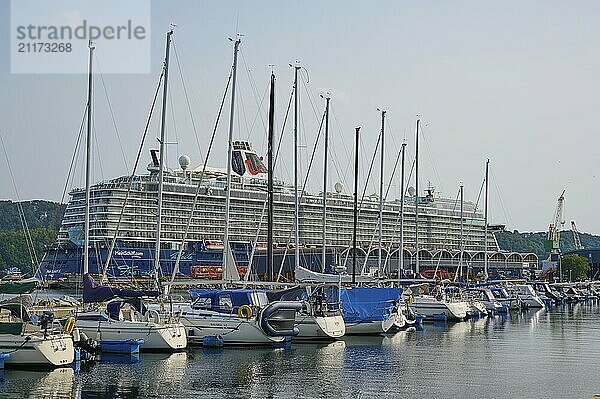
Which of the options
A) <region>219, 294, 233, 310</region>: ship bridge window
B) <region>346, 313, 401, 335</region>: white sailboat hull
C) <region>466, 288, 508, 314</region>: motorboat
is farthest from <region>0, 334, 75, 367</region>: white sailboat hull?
<region>466, 288, 508, 314</region>: motorboat

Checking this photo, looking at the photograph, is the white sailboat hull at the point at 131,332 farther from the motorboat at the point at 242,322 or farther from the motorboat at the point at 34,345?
the motorboat at the point at 34,345

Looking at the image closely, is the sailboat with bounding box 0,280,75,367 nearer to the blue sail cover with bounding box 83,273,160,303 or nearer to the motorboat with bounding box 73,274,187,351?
the motorboat with bounding box 73,274,187,351

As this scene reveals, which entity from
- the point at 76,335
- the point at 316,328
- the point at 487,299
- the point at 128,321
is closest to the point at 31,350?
the point at 76,335

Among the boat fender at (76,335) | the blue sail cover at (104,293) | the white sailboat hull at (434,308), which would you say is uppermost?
the blue sail cover at (104,293)

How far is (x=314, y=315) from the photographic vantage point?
126 ft

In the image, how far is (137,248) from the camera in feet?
295

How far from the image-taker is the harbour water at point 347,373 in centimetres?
2559

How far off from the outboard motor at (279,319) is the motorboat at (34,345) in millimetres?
8926

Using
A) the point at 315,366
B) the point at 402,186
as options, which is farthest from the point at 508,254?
the point at 315,366

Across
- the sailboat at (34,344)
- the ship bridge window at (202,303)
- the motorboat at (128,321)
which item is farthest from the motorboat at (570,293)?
the sailboat at (34,344)

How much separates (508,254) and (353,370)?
10322 cm

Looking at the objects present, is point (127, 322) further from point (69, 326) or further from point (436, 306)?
point (436, 306)

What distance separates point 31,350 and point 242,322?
32.3 ft

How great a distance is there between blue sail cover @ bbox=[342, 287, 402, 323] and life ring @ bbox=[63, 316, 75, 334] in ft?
46.6
